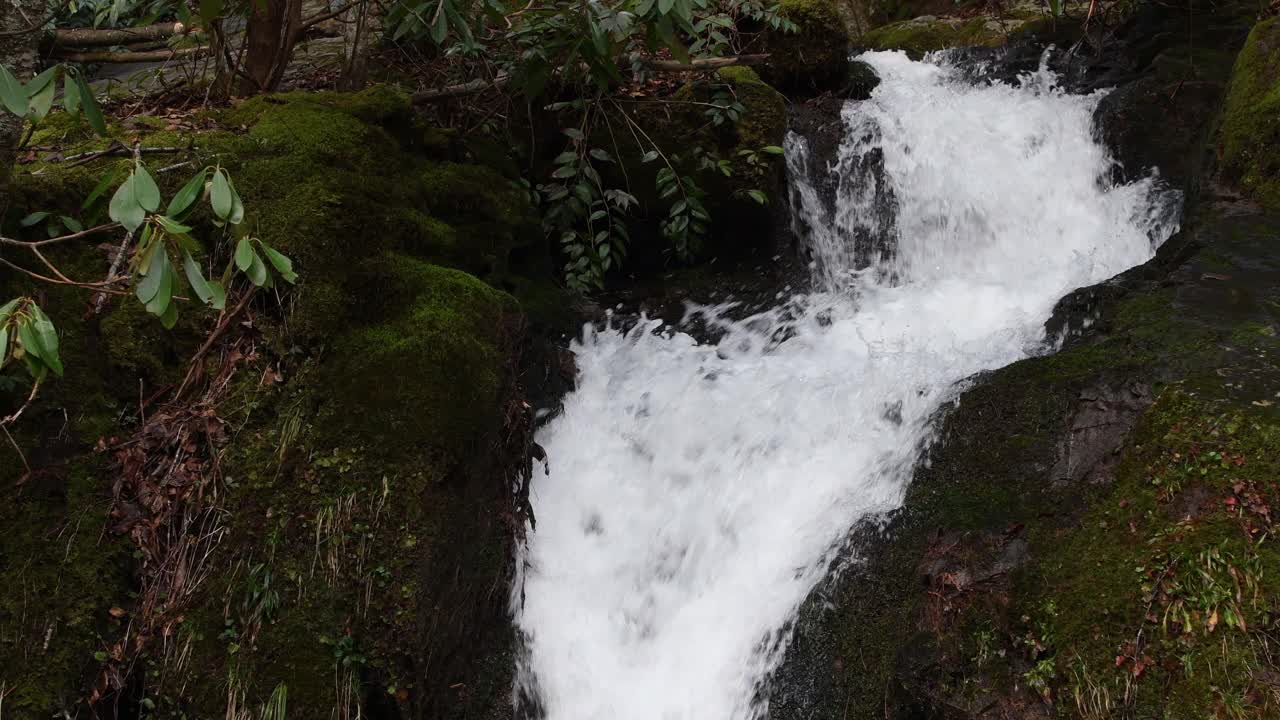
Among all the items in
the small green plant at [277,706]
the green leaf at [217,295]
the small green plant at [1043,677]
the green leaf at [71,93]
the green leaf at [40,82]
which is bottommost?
the small green plant at [277,706]

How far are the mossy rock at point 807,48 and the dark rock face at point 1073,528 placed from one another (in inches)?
157

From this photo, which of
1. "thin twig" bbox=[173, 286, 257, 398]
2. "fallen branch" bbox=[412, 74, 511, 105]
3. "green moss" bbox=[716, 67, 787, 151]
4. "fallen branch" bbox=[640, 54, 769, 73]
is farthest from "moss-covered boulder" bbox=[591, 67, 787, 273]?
"thin twig" bbox=[173, 286, 257, 398]

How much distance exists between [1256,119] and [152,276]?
22.2 ft

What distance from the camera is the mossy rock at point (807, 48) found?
7.82 m

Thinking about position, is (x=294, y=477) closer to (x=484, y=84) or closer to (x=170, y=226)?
(x=170, y=226)

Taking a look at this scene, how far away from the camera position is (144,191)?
5.80ft

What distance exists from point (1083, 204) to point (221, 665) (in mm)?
7128

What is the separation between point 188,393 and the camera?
388 cm

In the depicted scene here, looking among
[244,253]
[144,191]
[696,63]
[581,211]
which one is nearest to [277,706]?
[244,253]

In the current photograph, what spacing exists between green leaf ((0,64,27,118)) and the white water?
3.15 m

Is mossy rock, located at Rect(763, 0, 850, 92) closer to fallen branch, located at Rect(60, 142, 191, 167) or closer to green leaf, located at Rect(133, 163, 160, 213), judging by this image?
fallen branch, located at Rect(60, 142, 191, 167)

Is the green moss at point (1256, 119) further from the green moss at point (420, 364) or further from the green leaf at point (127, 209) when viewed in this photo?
the green leaf at point (127, 209)

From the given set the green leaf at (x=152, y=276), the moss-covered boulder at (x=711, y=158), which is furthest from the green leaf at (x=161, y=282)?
the moss-covered boulder at (x=711, y=158)

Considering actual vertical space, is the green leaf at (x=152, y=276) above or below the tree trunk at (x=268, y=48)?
above
